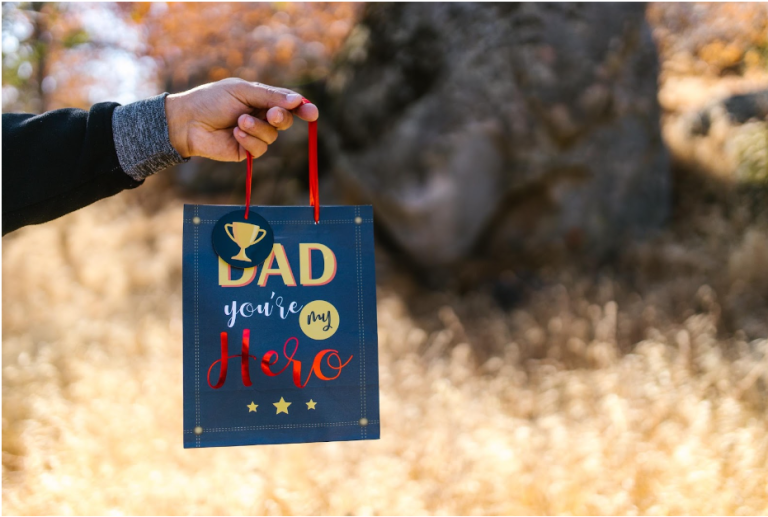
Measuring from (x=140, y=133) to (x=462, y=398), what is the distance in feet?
7.17

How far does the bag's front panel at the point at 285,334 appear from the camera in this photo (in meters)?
1.23

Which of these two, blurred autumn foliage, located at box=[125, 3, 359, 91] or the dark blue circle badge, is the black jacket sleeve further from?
blurred autumn foliage, located at box=[125, 3, 359, 91]

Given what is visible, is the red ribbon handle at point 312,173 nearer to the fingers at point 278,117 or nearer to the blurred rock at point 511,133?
the fingers at point 278,117

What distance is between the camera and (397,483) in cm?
231

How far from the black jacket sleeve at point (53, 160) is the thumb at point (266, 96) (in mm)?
299

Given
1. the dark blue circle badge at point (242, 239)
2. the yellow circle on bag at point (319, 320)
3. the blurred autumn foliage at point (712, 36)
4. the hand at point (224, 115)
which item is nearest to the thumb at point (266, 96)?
the hand at point (224, 115)

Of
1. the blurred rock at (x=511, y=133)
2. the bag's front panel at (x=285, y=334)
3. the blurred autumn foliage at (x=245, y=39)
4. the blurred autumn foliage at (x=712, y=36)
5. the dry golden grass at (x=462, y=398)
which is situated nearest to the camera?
the bag's front panel at (x=285, y=334)

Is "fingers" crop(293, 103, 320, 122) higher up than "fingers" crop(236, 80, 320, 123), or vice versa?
"fingers" crop(236, 80, 320, 123)

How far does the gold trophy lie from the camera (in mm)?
1243

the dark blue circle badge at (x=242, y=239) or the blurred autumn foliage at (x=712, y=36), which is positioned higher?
the blurred autumn foliage at (x=712, y=36)

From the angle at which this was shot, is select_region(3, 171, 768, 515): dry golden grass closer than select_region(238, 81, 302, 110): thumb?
No

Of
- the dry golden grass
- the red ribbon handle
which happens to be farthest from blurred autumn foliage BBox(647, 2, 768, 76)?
the red ribbon handle

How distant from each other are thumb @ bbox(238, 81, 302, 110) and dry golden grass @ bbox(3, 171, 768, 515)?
1.53 meters

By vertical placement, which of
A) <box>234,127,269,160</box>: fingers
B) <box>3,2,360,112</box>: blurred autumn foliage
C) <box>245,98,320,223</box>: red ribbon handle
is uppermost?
<box>3,2,360,112</box>: blurred autumn foliage
